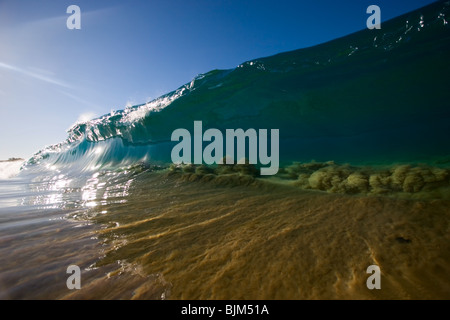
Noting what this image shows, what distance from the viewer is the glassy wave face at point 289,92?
961 centimetres

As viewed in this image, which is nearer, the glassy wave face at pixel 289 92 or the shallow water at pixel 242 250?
the shallow water at pixel 242 250

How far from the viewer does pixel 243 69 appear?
36.2 ft

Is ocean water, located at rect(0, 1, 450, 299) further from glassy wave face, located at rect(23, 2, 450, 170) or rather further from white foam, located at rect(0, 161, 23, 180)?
white foam, located at rect(0, 161, 23, 180)

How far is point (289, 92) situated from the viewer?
14.8 meters

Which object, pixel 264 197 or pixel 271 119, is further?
pixel 271 119

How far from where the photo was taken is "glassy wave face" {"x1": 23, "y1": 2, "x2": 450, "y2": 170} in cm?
961

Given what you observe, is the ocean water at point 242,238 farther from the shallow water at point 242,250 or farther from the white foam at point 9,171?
the white foam at point 9,171

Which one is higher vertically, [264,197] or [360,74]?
[360,74]

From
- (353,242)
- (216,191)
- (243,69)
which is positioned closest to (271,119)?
(243,69)

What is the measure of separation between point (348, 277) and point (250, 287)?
2.04ft

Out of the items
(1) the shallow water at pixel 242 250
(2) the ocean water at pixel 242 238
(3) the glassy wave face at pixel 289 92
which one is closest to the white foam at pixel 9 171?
(3) the glassy wave face at pixel 289 92

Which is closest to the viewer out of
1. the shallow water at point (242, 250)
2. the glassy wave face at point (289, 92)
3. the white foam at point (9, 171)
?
the shallow water at point (242, 250)

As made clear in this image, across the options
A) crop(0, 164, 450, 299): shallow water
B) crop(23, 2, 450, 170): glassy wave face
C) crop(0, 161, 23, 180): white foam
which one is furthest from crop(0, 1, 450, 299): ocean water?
crop(0, 161, 23, 180): white foam

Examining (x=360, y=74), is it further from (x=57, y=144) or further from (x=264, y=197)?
(x=57, y=144)
